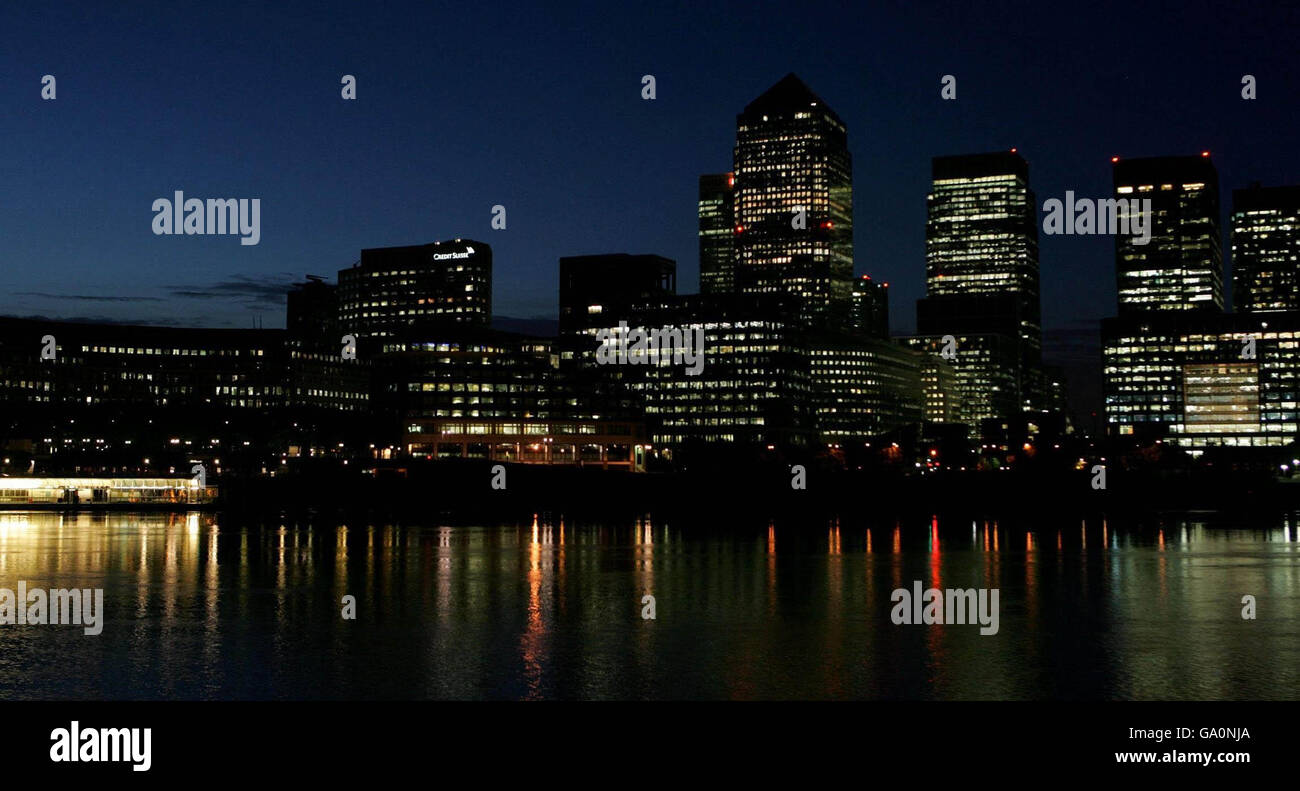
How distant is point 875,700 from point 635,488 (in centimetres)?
14075

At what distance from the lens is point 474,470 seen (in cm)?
17038

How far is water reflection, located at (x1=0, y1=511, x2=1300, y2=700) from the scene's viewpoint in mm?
23797

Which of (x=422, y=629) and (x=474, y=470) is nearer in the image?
(x=422, y=629)

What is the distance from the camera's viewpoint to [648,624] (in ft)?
105

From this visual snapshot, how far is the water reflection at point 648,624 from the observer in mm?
23797

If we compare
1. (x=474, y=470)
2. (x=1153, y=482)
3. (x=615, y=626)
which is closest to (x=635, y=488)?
(x=474, y=470)
